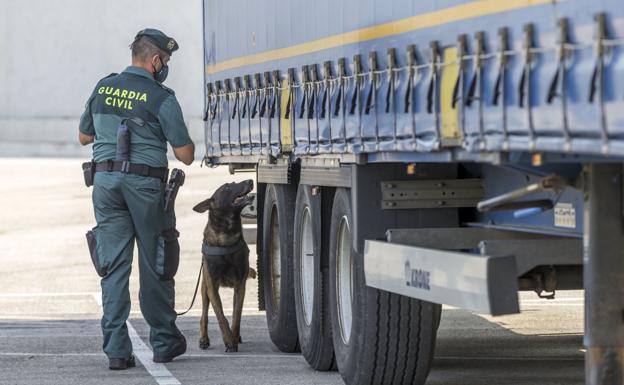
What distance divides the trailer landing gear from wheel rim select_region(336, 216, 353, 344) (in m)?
2.95

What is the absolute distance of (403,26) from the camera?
8.25m

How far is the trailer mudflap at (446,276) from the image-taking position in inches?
286

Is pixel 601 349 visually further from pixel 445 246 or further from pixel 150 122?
pixel 150 122

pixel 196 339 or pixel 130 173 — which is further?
pixel 196 339

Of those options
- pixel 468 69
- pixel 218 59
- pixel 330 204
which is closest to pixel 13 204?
pixel 218 59

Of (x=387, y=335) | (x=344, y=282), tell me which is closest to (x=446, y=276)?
(x=387, y=335)

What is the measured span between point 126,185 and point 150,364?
120cm

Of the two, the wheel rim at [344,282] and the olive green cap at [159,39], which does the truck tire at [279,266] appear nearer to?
the olive green cap at [159,39]

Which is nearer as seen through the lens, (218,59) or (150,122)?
(150,122)

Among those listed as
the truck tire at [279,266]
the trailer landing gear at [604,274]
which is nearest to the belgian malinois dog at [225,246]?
the truck tire at [279,266]

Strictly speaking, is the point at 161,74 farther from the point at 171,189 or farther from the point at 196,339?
the point at 196,339

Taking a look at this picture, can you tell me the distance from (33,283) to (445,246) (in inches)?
401

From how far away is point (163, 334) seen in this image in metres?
11.1

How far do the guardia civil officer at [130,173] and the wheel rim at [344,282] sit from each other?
1.60 metres
